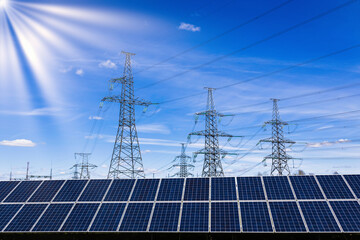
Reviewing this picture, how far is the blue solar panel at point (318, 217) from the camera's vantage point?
26031 millimetres

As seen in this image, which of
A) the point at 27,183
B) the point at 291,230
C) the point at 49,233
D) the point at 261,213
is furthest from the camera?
the point at 27,183

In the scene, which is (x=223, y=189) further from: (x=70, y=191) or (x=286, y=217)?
(x=70, y=191)

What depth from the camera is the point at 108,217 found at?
30.1m

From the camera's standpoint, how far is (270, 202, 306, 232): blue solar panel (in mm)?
26303

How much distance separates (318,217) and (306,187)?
4.29m

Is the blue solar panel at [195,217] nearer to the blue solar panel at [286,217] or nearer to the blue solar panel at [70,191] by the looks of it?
the blue solar panel at [286,217]

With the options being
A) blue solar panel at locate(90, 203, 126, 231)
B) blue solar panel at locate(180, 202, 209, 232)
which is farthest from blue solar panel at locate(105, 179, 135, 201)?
blue solar panel at locate(180, 202, 209, 232)

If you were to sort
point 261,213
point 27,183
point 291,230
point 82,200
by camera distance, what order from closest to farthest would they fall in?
point 291,230 < point 261,213 < point 82,200 < point 27,183

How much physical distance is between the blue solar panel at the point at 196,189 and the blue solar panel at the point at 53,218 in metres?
12.6

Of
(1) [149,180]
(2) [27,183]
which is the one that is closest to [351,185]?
(1) [149,180]

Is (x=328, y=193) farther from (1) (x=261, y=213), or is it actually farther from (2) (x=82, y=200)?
(2) (x=82, y=200)

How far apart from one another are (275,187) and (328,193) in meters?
4.96
